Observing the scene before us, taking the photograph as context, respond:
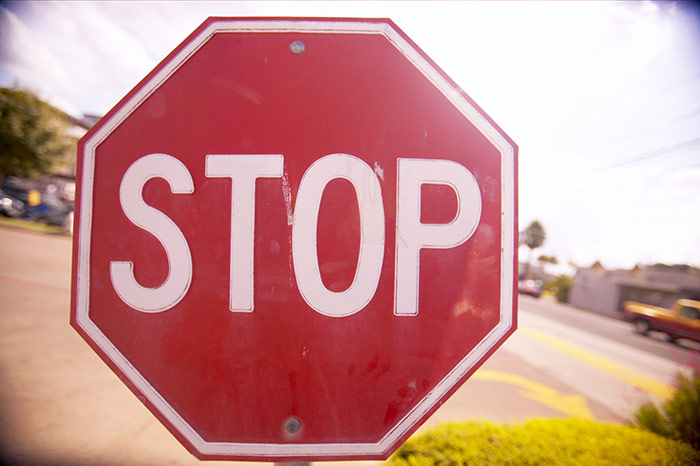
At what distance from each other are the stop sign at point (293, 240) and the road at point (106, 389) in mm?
2304

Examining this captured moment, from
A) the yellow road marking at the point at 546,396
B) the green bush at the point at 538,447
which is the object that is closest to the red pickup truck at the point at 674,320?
the yellow road marking at the point at 546,396

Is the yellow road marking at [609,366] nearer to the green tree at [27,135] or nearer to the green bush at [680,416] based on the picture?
the green bush at [680,416]

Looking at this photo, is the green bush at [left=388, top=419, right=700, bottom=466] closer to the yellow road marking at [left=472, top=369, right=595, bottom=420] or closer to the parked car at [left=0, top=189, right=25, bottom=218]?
the yellow road marking at [left=472, top=369, right=595, bottom=420]

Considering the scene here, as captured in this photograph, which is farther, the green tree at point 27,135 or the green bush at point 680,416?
the green tree at point 27,135

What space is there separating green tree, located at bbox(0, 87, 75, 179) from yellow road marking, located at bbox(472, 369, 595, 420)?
75.8 feet

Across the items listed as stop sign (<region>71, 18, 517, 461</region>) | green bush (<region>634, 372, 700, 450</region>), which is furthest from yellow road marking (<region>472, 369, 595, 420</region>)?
stop sign (<region>71, 18, 517, 461</region>)

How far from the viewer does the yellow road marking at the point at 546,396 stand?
388cm

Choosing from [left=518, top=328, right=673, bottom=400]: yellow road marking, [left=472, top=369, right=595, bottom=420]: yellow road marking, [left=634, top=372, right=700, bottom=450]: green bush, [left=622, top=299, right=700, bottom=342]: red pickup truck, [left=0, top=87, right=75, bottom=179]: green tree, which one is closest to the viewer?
[left=634, top=372, right=700, bottom=450]: green bush

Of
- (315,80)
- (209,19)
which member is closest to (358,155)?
(315,80)

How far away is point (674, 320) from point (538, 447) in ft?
47.9

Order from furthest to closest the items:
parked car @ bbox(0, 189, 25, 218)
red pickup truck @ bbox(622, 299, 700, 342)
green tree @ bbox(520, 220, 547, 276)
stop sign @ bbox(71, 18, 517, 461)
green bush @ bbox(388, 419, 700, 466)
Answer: green tree @ bbox(520, 220, 547, 276) → parked car @ bbox(0, 189, 25, 218) → red pickup truck @ bbox(622, 299, 700, 342) → green bush @ bbox(388, 419, 700, 466) → stop sign @ bbox(71, 18, 517, 461)

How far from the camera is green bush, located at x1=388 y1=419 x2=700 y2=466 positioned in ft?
5.70

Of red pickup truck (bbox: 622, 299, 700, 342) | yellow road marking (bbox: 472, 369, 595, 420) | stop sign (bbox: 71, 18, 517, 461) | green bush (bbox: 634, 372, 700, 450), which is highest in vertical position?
stop sign (bbox: 71, 18, 517, 461)

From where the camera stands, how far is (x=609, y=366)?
6.34 metres
